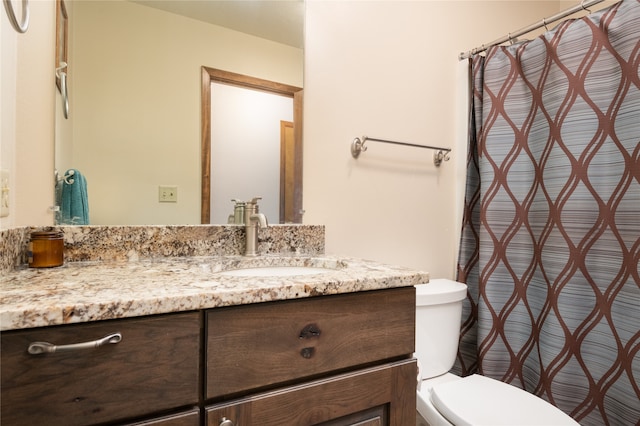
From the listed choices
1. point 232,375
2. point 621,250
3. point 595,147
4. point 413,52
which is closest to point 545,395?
point 621,250

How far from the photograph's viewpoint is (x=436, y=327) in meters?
1.35

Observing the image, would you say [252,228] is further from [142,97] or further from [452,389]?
[452,389]

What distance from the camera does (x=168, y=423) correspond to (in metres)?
0.60

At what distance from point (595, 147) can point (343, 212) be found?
3.12 ft

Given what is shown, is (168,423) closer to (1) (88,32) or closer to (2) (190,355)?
(2) (190,355)

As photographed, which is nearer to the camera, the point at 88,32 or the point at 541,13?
the point at 88,32

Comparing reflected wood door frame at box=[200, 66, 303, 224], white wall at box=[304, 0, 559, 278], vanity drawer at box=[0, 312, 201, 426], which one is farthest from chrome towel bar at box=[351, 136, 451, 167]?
vanity drawer at box=[0, 312, 201, 426]

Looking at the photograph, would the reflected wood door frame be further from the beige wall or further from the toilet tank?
the toilet tank

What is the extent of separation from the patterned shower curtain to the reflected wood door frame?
0.86m

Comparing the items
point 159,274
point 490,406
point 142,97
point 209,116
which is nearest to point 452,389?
point 490,406

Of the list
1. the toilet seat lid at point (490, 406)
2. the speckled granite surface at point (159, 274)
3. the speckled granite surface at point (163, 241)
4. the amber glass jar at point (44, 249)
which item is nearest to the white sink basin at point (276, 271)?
the speckled granite surface at point (159, 274)

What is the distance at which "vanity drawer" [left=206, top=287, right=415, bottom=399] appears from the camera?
25.5 inches

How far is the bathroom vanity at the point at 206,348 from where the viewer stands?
0.53 metres

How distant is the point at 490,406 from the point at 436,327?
13.0 inches
